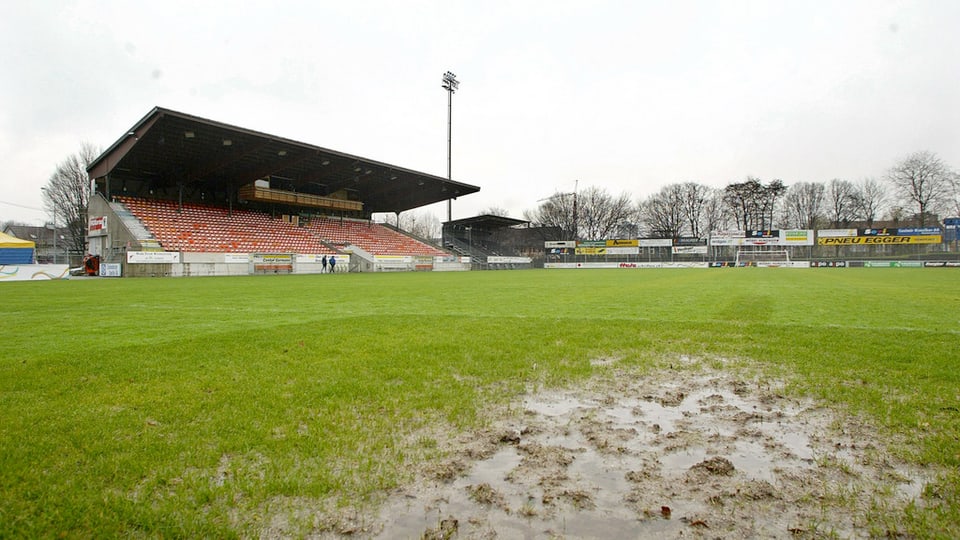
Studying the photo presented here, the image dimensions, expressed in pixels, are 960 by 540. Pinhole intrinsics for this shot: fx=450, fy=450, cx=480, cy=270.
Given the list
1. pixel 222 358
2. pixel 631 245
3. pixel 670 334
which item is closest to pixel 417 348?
pixel 222 358

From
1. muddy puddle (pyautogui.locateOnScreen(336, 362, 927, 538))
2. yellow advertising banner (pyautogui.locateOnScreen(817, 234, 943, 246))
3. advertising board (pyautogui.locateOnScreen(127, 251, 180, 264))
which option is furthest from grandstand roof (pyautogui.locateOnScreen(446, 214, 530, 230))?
muddy puddle (pyautogui.locateOnScreen(336, 362, 927, 538))

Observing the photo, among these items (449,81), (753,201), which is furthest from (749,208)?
(449,81)

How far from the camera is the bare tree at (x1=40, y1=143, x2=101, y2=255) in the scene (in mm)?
44812

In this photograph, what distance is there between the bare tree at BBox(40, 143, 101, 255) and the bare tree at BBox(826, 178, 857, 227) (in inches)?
3749

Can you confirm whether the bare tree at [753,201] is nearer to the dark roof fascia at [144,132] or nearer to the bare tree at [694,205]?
the bare tree at [694,205]

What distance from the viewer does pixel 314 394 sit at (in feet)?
12.1

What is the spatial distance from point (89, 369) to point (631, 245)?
6472 cm

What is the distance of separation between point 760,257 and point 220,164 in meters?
62.9

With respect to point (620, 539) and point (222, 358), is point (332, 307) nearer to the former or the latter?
point (222, 358)

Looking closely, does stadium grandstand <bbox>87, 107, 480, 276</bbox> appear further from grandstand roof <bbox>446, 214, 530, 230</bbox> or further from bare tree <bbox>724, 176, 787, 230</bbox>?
bare tree <bbox>724, 176, 787, 230</bbox>

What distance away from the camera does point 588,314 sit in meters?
9.07

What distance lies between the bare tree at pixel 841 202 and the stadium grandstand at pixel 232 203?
58276 mm

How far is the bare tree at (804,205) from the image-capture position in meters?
68.8

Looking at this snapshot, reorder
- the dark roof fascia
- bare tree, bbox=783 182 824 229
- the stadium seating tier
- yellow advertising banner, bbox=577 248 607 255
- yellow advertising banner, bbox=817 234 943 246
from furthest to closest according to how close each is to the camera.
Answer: bare tree, bbox=783 182 824 229 → yellow advertising banner, bbox=577 248 607 255 → yellow advertising banner, bbox=817 234 943 246 → the stadium seating tier → the dark roof fascia
